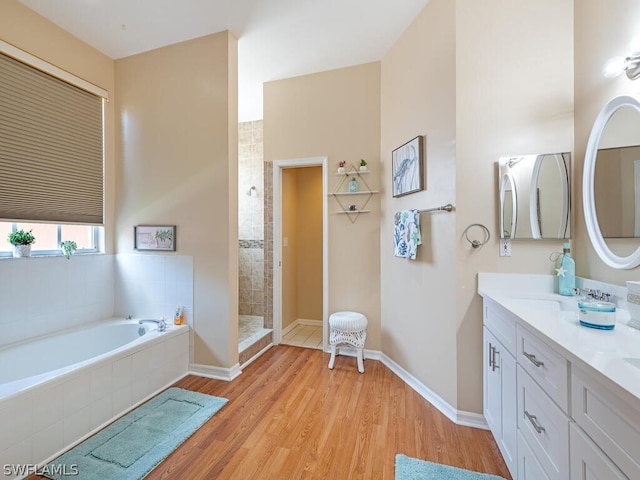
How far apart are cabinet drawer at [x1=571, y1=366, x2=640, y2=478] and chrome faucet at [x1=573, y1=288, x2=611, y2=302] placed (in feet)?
2.74

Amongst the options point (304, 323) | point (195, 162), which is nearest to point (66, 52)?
point (195, 162)

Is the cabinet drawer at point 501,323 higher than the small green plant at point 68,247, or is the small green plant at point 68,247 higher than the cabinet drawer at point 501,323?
the small green plant at point 68,247

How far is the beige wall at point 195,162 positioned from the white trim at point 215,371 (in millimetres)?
50

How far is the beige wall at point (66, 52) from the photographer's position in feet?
6.42

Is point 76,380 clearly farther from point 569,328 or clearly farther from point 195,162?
point 569,328

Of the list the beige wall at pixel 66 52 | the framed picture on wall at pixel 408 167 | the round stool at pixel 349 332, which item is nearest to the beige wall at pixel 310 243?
the round stool at pixel 349 332

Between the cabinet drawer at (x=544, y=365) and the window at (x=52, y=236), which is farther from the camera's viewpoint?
the window at (x=52, y=236)

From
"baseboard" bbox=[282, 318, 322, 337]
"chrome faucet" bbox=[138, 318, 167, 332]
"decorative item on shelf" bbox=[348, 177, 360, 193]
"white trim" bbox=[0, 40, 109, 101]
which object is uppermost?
"white trim" bbox=[0, 40, 109, 101]

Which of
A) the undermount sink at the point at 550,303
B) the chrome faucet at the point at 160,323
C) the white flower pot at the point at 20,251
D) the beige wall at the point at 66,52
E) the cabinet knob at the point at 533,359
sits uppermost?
the beige wall at the point at 66,52

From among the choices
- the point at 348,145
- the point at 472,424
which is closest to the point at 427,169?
the point at 348,145

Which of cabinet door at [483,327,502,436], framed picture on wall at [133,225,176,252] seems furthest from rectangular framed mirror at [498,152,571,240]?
framed picture on wall at [133,225,176,252]

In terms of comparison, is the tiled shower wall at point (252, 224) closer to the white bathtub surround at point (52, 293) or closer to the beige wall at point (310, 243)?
the beige wall at point (310, 243)

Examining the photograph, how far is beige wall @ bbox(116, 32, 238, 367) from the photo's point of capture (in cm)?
235

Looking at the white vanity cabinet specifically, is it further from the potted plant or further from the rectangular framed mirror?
the potted plant
